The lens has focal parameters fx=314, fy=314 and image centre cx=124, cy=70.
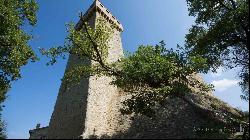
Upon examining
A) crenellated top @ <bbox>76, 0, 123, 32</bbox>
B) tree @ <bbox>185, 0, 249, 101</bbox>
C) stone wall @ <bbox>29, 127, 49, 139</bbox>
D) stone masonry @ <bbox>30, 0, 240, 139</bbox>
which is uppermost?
crenellated top @ <bbox>76, 0, 123, 32</bbox>

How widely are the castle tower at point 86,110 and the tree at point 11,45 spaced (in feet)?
16.1

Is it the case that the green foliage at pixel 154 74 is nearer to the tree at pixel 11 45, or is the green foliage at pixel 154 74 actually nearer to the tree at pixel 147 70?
the tree at pixel 147 70

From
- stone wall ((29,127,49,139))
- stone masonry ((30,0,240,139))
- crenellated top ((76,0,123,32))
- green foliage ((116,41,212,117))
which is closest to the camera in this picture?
green foliage ((116,41,212,117))

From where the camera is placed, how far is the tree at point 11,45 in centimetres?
2742

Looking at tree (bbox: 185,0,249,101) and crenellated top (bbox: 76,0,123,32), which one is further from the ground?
crenellated top (bbox: 76,0,123,32)

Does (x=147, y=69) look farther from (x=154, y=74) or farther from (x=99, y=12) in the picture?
(x=99, y=12)

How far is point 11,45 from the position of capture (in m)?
27.8

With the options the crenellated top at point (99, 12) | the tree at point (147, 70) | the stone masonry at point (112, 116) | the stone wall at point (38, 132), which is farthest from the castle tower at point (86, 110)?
the stone wall at point (38, 132)

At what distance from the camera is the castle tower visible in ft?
80.7

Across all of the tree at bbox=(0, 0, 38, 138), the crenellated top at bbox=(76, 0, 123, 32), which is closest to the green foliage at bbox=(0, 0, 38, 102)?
the tree at bbox=(0, 0, 38, 138)

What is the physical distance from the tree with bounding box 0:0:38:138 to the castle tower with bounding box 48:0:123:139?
4908 mm

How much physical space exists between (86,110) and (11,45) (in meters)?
9.22

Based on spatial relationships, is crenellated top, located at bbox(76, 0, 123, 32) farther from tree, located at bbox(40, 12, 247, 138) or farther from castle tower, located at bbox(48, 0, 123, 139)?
tree, located at bbox(40, 12, 247, 138)

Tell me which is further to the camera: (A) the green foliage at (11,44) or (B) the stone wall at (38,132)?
(B) the stone wall at (38,132)
